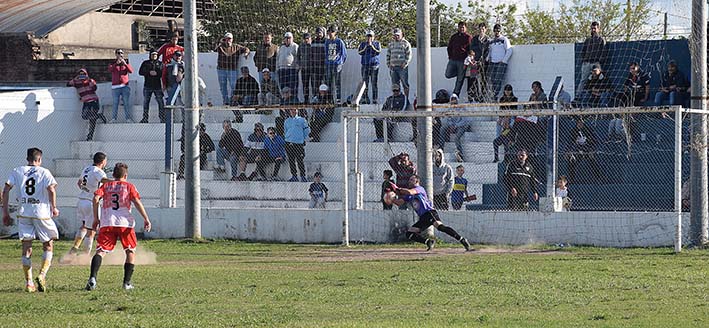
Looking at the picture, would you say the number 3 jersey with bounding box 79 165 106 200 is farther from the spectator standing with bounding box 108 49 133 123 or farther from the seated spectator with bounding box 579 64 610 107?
the seated spectator with bounding box 579 64 610 107

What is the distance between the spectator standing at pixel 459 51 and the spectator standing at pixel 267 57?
157 inches

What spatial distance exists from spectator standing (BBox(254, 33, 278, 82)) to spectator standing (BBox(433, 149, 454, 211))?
5.88 meters

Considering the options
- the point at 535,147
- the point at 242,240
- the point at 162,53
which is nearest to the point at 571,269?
the point at 535,147

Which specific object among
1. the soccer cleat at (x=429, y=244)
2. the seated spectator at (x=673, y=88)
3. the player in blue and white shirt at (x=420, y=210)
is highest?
the seated spectator at (x=673, y=88)

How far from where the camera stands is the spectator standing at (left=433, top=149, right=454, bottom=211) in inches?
903

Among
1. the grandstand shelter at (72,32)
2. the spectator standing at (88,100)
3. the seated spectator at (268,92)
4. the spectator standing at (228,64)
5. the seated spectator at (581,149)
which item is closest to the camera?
the seated spectator at (581,149)

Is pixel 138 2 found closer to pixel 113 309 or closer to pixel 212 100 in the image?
pixel 212 100

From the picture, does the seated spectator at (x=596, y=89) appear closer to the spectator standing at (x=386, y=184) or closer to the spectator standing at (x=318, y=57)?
the spectator standing at (x=386, y=184)

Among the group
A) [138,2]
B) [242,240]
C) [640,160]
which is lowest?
[242,240]

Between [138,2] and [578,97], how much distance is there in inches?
889

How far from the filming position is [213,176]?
25734mm

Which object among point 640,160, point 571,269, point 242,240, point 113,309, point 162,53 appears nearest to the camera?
point 113,309

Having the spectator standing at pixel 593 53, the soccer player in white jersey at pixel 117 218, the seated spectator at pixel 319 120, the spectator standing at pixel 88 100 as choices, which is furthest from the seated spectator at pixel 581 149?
the spectator standing at pixel 88 100

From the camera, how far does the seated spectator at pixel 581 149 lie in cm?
2195
